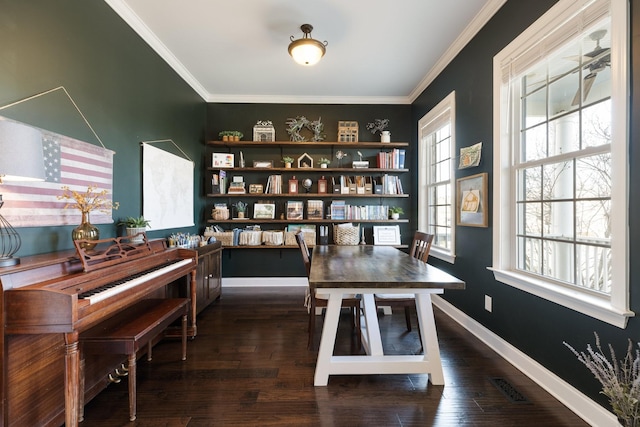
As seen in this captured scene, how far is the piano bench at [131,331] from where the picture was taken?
4.87 feet

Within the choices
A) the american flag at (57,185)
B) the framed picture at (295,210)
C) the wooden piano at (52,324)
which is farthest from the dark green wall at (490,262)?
the american flag at (57,185)

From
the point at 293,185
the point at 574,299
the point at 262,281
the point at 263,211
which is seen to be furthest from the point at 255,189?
the point at 574,299

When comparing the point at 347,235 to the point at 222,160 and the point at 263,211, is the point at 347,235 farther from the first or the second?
the point at 222,160

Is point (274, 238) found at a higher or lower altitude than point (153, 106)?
lower

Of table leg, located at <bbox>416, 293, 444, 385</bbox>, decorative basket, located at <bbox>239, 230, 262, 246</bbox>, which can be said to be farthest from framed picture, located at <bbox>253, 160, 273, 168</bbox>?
table leg, located at <bbox>416, 293, 444, 385</bbox>

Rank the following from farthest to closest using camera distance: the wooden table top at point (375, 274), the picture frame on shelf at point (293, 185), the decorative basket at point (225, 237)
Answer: the picture frame on shelf at point (293, 185), the decorative basket at point (225, 237), the wooden table top at point (375, 274)

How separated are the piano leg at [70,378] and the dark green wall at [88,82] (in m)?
0.70

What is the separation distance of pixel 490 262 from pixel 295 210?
8.46 feet

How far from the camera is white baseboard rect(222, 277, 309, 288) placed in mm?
4219

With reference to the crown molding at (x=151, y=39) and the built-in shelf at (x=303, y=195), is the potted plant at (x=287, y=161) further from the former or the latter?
the crown molding at (x=151, y=39)

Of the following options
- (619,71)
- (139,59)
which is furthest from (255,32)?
(619,71)

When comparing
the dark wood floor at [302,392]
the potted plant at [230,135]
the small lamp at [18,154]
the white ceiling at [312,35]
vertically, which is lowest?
the dark wood floor at [302,392]

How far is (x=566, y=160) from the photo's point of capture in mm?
1753

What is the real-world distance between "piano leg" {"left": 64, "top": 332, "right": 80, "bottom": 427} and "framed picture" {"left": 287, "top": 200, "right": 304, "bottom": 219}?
301 centimetres
